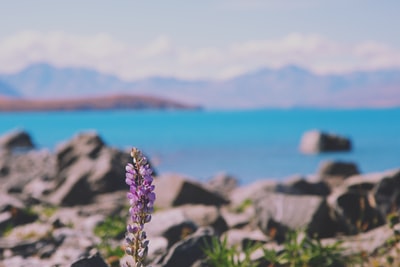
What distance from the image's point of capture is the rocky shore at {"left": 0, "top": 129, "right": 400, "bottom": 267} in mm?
9172

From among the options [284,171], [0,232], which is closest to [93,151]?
[0,232]

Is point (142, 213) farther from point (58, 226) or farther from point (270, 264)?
point (58, 226)

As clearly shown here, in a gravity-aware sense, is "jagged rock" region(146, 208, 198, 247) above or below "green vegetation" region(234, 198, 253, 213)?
above

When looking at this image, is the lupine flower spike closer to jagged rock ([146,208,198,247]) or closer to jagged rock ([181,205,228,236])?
jagged rock ([146,208,198,247])

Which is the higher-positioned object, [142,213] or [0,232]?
[142,213]

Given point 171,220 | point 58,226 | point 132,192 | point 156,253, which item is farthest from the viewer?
point 58,226

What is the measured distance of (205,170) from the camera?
53562 mm

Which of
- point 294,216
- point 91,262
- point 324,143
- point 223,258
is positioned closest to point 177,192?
point 294,216

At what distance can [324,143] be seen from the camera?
6456 cm

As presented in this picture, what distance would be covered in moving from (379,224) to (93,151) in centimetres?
1319

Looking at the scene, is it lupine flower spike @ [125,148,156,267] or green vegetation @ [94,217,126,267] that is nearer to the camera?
lupine flower spike @ [125,148,156,267]

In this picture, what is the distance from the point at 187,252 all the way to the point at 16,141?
195 feet

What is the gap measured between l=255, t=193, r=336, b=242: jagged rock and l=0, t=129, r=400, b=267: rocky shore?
0.02 m

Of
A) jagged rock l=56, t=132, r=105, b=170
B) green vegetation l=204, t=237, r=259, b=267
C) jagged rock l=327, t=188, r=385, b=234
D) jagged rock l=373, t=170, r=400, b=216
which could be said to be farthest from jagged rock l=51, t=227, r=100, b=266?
jagged rock l=56, t=132, r=105, b=170
